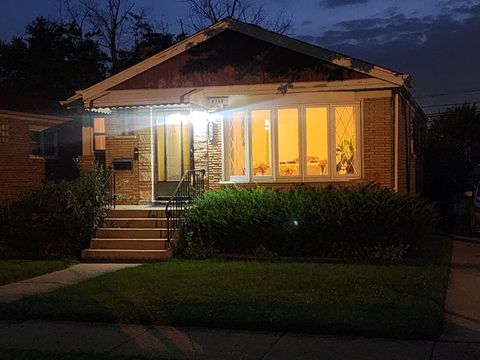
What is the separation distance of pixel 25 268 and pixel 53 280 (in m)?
1.37

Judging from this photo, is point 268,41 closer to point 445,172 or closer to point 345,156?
point 345,156

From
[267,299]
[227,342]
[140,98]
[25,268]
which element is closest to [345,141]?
A: [140,98]

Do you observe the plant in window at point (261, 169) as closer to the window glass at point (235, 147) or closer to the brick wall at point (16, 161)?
the window glass at point (235, 147)

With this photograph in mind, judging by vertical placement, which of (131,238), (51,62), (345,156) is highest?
(51,62)

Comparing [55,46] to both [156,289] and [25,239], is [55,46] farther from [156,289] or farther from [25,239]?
[156,289]

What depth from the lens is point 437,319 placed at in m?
8.05

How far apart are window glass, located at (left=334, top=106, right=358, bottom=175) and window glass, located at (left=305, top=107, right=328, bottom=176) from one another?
0.30 metres

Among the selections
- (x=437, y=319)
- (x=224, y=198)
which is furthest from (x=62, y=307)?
(x=224, y=198)

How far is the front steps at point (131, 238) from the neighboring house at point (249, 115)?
5.80 ft

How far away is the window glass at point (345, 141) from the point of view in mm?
15531

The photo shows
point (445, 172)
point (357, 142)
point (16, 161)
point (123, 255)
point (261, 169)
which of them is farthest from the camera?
A: point (445, 172)

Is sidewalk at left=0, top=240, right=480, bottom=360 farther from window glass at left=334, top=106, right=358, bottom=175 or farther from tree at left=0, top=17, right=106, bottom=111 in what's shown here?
tree at left=0, top=17, right=106, bottom=111

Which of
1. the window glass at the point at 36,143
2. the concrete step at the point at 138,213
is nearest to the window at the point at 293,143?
the concrete step at the point at 138,213

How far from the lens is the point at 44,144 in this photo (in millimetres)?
25125
